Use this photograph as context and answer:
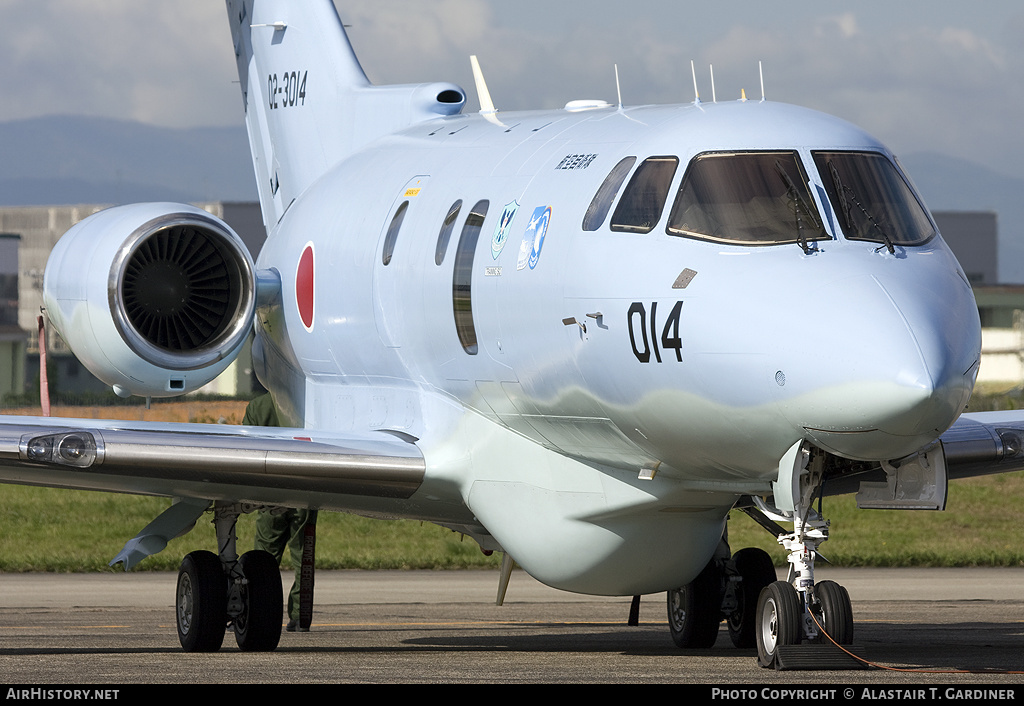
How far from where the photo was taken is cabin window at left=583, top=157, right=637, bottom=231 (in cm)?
1096

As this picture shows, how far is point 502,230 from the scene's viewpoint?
12164 mm

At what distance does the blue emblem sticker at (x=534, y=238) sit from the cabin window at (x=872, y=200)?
1975 millimetres

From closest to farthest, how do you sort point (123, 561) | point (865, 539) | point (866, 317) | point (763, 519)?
point (866, 317) < point (763, 519) < point (123, 561) < point (865, 539)

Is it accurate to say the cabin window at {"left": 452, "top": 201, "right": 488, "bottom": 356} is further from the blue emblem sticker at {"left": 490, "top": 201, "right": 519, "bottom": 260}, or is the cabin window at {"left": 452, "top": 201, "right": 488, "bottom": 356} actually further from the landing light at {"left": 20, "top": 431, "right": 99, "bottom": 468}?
the landing light at {"left": 20, "top": 431, "right": 99, "bottom": 468}

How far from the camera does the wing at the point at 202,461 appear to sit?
12422mm

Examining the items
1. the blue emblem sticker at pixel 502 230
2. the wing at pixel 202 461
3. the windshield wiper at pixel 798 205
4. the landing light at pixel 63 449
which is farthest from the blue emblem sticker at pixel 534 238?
the landing light at pixel 63 449

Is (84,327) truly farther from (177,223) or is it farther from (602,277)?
(602,277)

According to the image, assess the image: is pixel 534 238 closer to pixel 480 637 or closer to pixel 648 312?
pixel 648 312

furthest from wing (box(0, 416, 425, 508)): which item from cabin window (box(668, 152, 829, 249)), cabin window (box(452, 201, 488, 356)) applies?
cabin window (box(668, 152, 829, 249))

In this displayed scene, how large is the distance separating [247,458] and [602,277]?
3.47 meters

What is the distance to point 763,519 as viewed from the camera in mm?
12562

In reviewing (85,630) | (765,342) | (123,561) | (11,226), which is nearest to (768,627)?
(765,342)

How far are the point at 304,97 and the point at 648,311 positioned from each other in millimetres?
8982

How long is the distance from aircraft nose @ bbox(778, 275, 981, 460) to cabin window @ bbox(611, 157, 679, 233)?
63.8 inches
